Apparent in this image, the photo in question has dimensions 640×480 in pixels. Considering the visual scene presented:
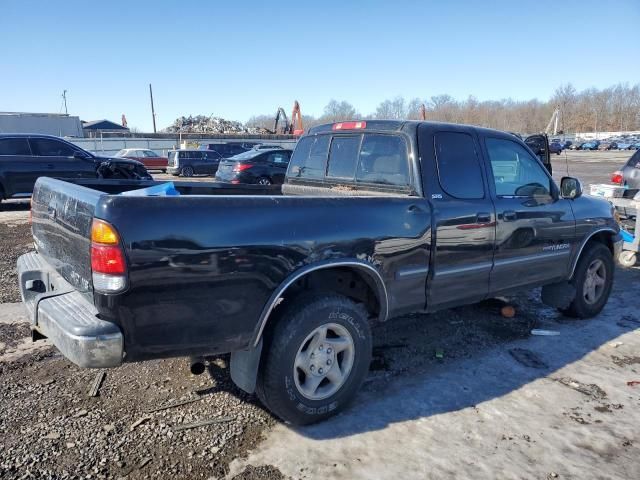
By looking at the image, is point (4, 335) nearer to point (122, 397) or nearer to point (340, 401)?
point (122, 397)

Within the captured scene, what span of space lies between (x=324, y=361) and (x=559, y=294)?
3.11 m

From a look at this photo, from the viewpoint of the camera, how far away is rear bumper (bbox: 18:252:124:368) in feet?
7.76

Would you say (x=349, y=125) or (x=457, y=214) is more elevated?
(x=349, y=125)

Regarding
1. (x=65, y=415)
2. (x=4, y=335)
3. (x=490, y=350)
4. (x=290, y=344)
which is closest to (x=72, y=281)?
(x=65, y=415)

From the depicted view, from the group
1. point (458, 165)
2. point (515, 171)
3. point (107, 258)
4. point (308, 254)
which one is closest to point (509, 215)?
point (515, 171)

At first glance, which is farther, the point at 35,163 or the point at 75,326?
the point at 35,163

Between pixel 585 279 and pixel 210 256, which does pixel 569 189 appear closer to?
pixel 585 279

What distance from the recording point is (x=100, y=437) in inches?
112

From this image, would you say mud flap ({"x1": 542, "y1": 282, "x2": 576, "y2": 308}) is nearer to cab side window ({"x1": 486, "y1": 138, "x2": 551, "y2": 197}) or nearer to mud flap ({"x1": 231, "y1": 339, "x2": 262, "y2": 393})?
cab side window ({"x1": 486, "y1": 138, "x2": 551, "y2": 197})

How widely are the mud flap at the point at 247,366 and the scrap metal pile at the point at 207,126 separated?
197 feet

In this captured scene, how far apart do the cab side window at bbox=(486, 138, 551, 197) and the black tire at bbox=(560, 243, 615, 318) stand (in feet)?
3.36

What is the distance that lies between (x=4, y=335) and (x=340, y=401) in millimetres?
3109

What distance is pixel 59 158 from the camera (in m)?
11.7

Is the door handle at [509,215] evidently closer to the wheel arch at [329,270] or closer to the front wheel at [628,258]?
the wheel arch at [329,270]
